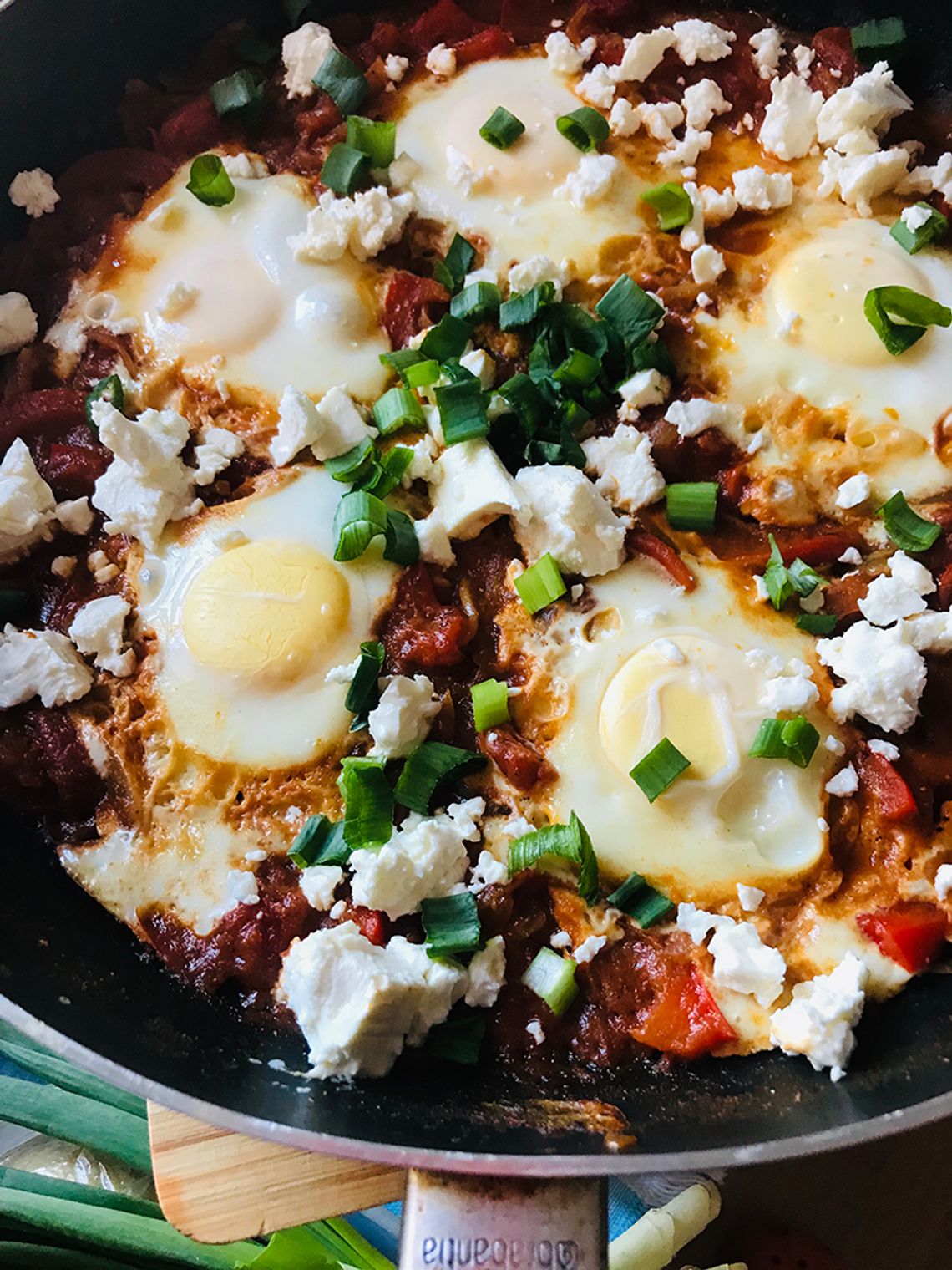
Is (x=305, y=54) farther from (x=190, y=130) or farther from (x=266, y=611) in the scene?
(x=266, y=611)

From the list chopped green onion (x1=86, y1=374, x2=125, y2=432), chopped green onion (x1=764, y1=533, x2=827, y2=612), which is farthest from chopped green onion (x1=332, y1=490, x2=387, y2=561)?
chopped green onion (x1=764, y1=533, x2=827, y2=612)

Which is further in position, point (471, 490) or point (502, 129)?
point (502, 129)

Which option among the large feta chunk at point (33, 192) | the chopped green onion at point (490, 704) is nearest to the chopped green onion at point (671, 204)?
the chopped green onion at point (490, 704)

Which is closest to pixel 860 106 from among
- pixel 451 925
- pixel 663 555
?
pixel 663 555

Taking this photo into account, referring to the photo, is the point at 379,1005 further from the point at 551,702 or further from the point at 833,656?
the point at 833,656

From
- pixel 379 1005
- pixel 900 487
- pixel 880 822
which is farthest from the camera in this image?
pixel 900 487

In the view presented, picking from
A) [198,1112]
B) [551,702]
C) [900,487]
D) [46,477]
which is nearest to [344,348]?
[46,477]
